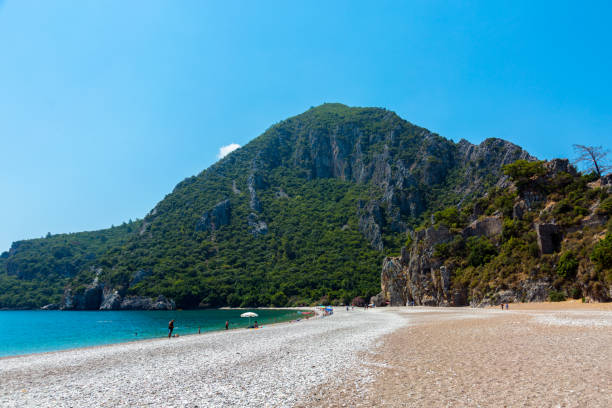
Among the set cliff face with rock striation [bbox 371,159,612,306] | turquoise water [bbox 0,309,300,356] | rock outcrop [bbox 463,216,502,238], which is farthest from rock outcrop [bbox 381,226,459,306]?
turquoise water [bbox 0,309,300,356]

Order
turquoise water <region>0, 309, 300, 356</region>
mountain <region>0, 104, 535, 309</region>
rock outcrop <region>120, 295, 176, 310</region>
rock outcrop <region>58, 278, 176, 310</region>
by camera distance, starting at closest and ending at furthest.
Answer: turquoise water <region>0, 309, 300, 356</region> → rock outcrop <region>120, 295, 176, 310</region> → rock outcrop <region>58, 278, 176, 310</region> → mountain <region>0, 104, 535, 309</region>

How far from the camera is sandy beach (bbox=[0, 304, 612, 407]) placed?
8031 mm

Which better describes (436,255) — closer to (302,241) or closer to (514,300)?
(514,300)

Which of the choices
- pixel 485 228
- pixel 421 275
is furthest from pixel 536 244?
pixel 421 275

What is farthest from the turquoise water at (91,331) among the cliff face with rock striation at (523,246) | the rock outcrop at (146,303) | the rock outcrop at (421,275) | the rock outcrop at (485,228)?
the rock outcrop at (146,303)

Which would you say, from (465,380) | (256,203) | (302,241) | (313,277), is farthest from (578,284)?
(256,203)

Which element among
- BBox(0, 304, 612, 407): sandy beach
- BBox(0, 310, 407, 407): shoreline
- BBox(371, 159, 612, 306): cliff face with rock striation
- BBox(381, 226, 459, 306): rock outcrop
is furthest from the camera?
BBox(381, 226, 459, 306): rock outcrop

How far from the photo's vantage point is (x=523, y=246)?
46344mm

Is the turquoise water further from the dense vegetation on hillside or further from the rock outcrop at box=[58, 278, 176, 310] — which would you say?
the rock outcrop at box=[58, 278, 176, 310]

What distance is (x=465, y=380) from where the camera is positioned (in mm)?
9250

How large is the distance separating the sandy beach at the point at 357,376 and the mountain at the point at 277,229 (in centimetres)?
8453

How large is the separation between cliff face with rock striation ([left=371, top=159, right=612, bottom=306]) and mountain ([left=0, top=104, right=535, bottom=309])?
37824 millimetres

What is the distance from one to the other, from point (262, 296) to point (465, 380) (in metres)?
106

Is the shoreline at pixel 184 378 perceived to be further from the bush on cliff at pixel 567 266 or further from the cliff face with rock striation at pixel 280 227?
the cliff face with rock striation at pixel 280 227
